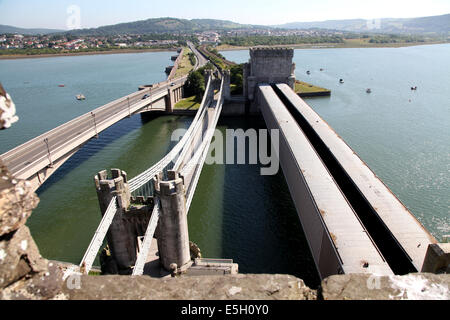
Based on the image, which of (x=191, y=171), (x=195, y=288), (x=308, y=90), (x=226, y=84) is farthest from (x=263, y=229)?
(x=308, y=90)

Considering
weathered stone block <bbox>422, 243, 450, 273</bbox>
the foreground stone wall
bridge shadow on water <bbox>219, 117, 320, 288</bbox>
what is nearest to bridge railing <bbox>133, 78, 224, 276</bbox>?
bridge shadow on water <bbox>219, 117, 320, 288</bbox>

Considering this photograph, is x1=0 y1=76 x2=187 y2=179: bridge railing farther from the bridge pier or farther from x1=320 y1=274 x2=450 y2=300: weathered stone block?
x1=320 y1=274 x2=450 y2=300: weathered stone block

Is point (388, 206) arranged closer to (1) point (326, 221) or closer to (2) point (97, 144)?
(1) point (326, 221)

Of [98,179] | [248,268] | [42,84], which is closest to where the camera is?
[98,179]

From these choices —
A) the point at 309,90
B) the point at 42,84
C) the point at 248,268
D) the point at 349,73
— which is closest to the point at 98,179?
the point at 248,268

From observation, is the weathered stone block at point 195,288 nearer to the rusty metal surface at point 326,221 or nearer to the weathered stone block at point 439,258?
the weathered stone block at point 439,258
